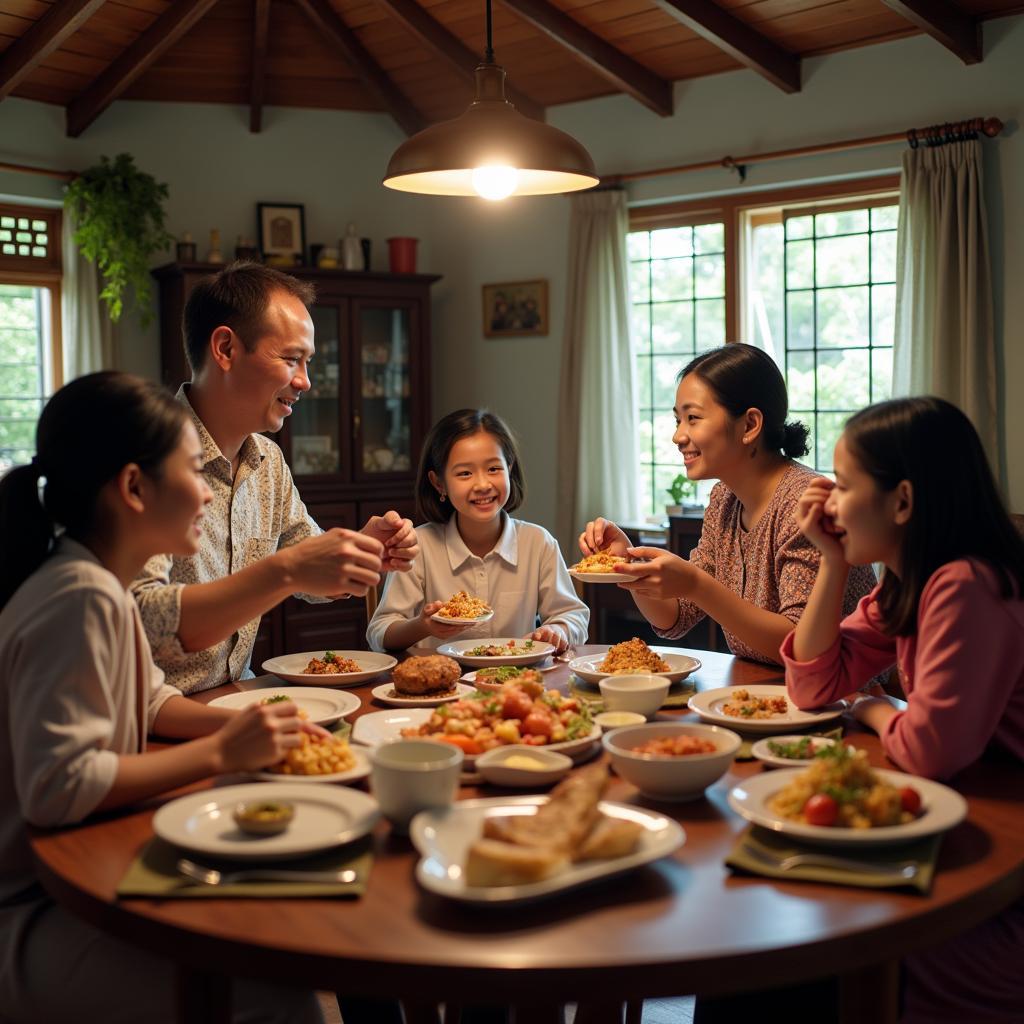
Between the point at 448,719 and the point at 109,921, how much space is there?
60 centimetres

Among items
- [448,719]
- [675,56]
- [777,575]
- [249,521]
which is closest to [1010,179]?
[675,56]

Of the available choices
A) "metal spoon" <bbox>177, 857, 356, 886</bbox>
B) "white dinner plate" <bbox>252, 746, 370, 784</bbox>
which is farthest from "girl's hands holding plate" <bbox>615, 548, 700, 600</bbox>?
"metal spoon" <bbox>177, 857, 356, 886</bbox>

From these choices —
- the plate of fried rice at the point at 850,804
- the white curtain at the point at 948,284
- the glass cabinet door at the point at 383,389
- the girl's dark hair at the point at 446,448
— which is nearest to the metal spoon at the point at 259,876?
the plate of fried rice at the point at 850,804

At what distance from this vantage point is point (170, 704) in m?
1.93

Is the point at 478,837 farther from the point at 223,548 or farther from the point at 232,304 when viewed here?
the point at 232,304

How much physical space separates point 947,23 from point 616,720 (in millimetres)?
3522

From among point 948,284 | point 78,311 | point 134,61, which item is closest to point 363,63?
point 134,61

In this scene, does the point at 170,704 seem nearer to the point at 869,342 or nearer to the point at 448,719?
the point at 448,719

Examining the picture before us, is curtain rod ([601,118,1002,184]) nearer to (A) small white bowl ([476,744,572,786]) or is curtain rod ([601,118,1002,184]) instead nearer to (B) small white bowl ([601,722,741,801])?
(B) small white bowl ([601,722,741,801])

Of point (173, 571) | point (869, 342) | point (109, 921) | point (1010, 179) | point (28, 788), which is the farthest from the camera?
point (869, 342)

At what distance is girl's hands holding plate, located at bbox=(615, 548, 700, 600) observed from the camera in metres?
2.31

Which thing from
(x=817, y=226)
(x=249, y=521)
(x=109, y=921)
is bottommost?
(x=109, y=921)

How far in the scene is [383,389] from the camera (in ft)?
19.7

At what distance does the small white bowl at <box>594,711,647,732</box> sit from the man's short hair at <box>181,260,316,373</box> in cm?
119
